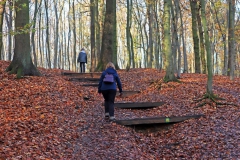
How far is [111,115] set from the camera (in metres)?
8.65

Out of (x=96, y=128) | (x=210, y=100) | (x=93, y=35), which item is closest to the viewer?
(x=96, y=128)

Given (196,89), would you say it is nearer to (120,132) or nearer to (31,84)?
(120,132)

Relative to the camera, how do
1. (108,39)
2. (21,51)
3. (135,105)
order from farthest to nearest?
(108,39) → (21,51) → (135,105)

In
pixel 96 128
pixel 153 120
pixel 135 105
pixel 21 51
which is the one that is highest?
pixel 21 51

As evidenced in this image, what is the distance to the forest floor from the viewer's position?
21.4 feet

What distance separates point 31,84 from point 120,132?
547 cm

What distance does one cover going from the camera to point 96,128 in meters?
8.23

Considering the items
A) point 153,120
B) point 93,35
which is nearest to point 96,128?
point 153,120

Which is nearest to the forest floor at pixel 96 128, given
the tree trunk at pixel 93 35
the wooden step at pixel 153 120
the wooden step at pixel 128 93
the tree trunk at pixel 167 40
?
the wooden step at pixel 153 120

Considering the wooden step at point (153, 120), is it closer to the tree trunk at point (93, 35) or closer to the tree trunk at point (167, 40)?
the tree trunk at point (167, 40)

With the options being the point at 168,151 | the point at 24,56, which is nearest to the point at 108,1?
the point at 24,56

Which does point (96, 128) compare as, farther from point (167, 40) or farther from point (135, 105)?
point (167, 40)

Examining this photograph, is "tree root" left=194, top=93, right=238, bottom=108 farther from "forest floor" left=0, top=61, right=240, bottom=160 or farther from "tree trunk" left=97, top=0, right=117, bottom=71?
"tree trunk" left=97, top=0, right=117, bottom=71

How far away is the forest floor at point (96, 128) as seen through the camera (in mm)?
6531
